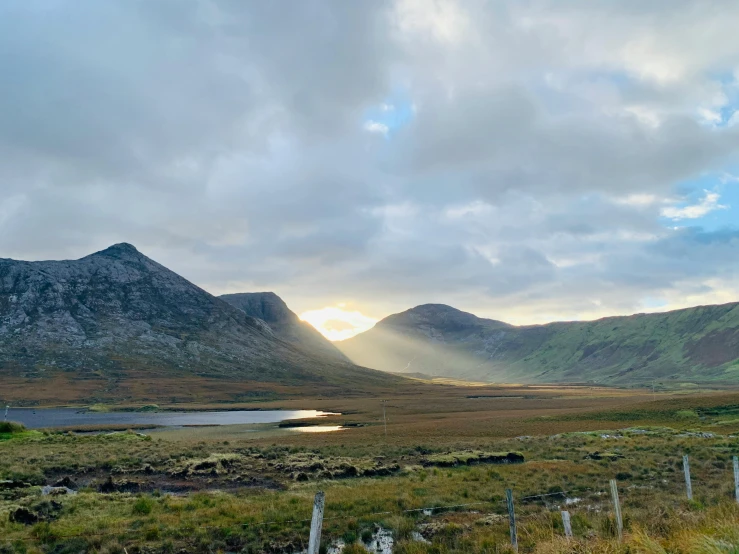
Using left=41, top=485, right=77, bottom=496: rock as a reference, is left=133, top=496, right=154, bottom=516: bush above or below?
above

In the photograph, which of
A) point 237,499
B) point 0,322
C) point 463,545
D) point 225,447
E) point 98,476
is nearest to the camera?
point 463,545

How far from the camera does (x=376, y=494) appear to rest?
20656mm

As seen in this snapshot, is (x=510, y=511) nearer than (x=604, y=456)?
Yes

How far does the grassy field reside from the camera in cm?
1368

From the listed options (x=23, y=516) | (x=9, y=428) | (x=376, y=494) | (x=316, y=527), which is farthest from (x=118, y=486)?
(x=9, y=428)

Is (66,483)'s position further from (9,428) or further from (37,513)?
(9,428)

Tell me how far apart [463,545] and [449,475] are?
1282 cm

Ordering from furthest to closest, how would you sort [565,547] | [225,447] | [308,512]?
[225,447]
[308,512]
[565,547]

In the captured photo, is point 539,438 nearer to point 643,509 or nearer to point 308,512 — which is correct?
point 643,509

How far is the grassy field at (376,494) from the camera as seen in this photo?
44.9ft

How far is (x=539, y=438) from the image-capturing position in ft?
139

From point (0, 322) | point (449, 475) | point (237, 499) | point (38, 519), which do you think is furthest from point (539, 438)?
point (0, 322)

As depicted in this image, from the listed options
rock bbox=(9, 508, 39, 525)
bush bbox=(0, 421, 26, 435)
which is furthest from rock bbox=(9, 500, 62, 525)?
bush bbox=(0, 421, 26, 435)

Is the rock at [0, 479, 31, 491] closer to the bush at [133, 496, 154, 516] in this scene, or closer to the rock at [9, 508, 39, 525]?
the rock at [9, 508, 39, 525]
